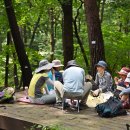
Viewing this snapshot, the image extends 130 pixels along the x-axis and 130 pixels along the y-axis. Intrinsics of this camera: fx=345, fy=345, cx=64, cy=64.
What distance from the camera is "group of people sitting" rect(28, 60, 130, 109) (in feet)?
27.4

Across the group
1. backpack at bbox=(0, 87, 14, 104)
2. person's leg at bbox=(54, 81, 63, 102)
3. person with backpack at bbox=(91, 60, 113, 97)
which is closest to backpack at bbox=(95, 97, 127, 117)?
person's leg at bbox=(54, 81, 63, 102)

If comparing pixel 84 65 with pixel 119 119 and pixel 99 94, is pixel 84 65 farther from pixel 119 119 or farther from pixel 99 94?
pixel 119 119

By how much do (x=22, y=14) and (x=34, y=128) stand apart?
11887 mm

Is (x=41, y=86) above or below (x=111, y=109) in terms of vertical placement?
above

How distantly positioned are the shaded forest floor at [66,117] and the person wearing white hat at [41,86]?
0.80ft

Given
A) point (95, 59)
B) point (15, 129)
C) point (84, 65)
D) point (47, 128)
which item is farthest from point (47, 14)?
point (47, 128)

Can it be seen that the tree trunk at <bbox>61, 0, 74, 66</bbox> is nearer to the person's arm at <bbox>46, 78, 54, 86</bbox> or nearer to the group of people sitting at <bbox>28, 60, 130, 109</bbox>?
the group of people sitting at <bbox>28, 60, 130, 109</bbox>

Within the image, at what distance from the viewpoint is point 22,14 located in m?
18.3

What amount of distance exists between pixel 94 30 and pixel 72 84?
3.87m

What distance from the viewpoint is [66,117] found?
26.2 ft

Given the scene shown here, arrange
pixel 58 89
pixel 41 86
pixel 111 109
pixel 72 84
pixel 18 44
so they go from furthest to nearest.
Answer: pixel 18 44 < pixel 41 86 < pixel 58 89 < pixel 72 84 < pixel 111 109

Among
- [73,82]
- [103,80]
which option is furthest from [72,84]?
[103,80]

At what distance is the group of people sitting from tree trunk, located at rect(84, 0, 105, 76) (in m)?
1.82

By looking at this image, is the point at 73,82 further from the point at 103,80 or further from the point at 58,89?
the point at 103,80
